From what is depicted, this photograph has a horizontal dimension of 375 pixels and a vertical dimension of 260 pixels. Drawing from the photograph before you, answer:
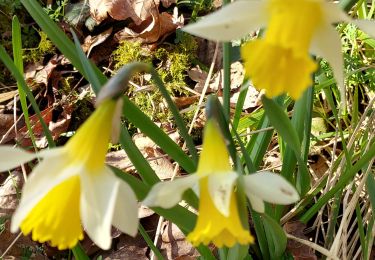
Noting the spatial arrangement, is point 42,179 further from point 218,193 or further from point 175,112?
point 175,112

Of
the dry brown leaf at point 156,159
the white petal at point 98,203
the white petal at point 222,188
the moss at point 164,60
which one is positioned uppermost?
the white petal at point 98,203

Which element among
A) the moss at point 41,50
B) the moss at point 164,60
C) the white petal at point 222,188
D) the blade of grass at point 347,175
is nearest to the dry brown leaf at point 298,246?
the blade of grass at point 347,175

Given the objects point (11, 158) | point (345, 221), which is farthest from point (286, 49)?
point (345, 221)

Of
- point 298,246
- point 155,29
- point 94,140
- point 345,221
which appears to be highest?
point 94,140

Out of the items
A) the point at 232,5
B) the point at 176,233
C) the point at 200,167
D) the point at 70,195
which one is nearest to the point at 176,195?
the point at 200,167

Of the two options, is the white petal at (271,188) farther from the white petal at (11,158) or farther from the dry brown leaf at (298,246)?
the dry brown leaf at (298,246)

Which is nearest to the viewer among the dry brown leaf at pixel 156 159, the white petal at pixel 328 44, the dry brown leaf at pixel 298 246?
the white petal at pixel 328 44

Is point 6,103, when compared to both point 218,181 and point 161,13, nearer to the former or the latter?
point 161,13
